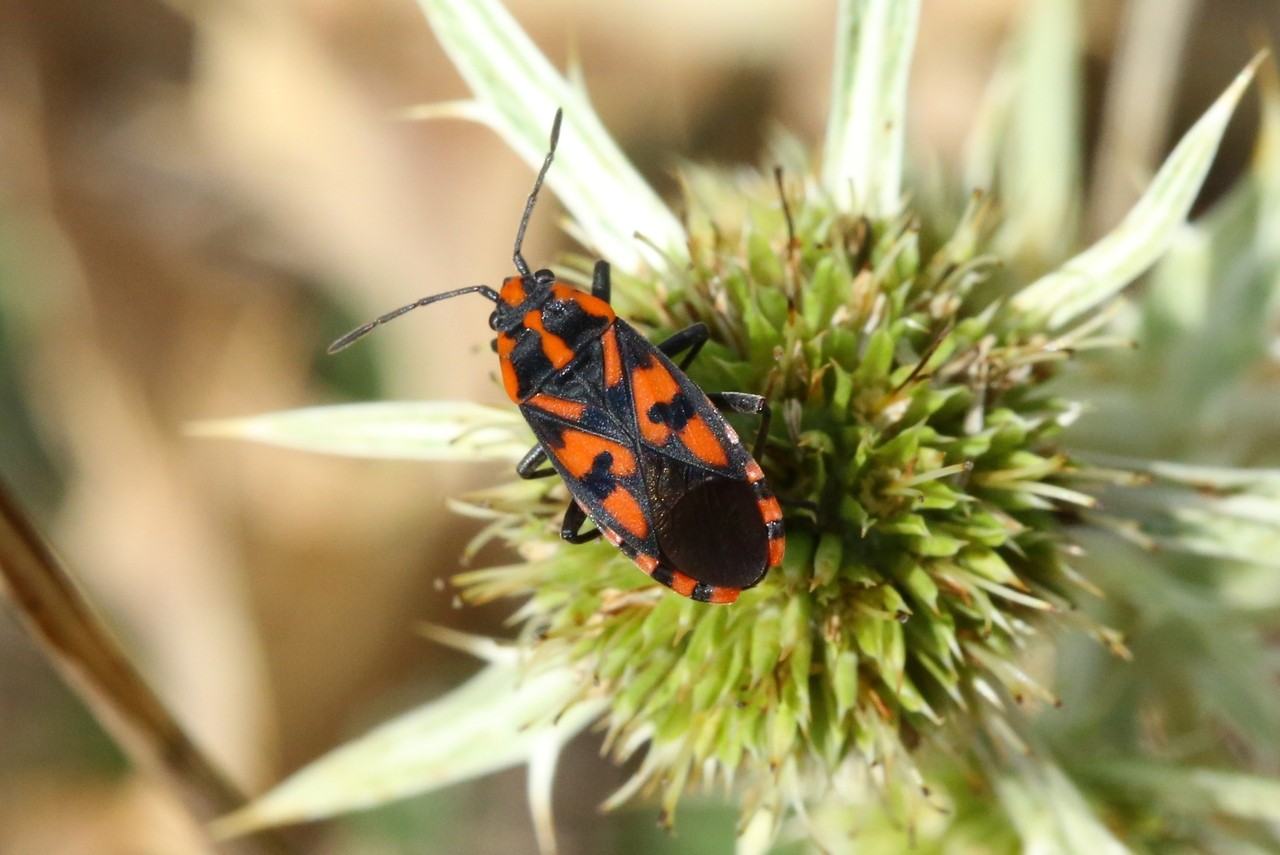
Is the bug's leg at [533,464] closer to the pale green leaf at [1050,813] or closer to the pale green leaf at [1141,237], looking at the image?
the pale green leaf at [1141,237]

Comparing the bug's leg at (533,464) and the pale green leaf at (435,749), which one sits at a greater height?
the bug's leg at (533,464)

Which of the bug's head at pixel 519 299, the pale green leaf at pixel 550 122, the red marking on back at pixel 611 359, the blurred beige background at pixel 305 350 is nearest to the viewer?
the red marking on back at pixel 611 359

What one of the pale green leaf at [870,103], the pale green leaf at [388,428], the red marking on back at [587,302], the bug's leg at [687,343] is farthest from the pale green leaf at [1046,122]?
the pale green leaf at [388,428]

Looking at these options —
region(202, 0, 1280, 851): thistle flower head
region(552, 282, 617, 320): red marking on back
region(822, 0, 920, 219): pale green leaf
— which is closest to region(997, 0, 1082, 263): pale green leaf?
region(202, 0, 1280, 851): thistle flower head

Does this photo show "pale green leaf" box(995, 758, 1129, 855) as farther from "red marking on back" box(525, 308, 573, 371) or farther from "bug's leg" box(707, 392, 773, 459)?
"red marking on back" box(525, 308, 573, 371)

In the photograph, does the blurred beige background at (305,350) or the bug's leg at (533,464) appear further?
the blurred beige background at (305,350)

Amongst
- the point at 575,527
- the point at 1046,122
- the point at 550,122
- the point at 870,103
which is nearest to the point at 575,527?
the point at 575,527

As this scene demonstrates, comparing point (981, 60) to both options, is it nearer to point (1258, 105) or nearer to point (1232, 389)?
point (1258, 105)

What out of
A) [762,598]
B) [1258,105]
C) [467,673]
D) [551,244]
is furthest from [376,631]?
[1258,105]
